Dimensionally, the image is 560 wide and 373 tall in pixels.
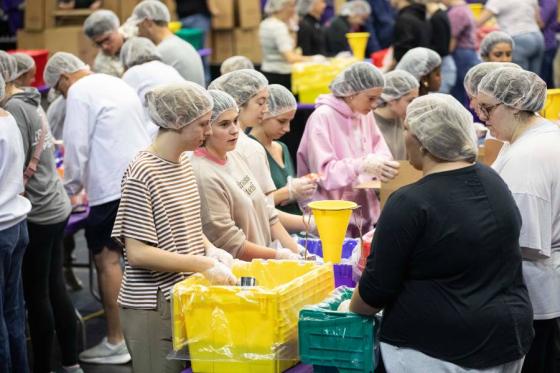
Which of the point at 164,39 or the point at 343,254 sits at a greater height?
the point at 164,39

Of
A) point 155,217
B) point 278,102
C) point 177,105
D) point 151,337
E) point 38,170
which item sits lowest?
point 151,337

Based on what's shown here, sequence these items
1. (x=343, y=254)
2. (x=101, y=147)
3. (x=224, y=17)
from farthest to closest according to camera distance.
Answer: (x=224, y=17) < (x=101, y=147) < (x=343, y=254)

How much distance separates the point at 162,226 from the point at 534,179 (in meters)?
1.31

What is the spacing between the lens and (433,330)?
2934mm

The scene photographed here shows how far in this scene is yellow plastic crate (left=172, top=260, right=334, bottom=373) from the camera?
3.18 metres

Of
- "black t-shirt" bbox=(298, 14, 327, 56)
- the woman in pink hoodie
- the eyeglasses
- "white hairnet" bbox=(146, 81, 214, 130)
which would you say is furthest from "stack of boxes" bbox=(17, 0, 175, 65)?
the eyeglasses

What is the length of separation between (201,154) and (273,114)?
0.91 meters

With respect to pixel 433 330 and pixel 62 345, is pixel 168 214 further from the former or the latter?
pixel 62 345

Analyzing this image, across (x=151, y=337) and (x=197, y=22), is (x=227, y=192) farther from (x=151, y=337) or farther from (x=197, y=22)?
(x=197, y=22)

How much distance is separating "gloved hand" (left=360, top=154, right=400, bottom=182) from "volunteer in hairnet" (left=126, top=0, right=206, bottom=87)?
2504 millimetres

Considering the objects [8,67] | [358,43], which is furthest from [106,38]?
[358,43]

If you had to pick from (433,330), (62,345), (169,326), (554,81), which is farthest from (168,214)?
(554,81)

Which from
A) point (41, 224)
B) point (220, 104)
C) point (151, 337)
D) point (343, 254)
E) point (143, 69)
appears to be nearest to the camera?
point (151, 337)

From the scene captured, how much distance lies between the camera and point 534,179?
357cm
